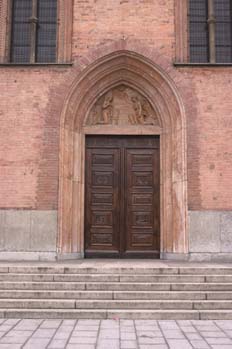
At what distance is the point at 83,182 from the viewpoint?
1113 cm

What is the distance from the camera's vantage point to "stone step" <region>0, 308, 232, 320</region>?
699cm

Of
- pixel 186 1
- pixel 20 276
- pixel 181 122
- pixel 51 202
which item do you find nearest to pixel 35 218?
pixel 51 202

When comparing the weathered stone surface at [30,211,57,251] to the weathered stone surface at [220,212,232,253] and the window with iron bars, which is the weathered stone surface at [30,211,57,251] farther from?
the window with iron bars

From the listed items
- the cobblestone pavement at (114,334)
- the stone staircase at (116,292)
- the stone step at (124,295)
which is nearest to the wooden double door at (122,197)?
the stone staircase at (116,292)

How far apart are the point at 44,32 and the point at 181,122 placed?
4119mm

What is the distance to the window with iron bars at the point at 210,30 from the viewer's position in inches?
437

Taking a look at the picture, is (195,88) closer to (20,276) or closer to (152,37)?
(152,37)

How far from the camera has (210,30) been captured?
11070mm

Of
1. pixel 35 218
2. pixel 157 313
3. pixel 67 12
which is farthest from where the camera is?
pixel 67 12

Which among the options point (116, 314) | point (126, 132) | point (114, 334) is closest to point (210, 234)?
point (126, 132)

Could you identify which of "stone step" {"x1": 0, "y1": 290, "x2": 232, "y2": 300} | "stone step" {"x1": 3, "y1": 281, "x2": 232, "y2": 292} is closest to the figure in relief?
"stone step" {"x1": 3, "y1": 281, "x2": 232, "y2": 292}

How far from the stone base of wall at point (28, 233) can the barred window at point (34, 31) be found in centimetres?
378

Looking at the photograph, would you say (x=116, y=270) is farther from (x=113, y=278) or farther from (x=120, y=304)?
(x=120, y=304)

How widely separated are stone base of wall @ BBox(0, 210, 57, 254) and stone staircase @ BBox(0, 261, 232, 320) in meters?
1.66
